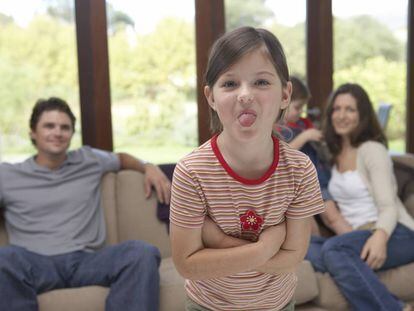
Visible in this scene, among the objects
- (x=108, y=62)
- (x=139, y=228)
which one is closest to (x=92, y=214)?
(x=139, y=228)

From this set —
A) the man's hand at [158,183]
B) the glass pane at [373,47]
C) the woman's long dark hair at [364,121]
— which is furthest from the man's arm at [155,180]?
the glass pane at [373,47]

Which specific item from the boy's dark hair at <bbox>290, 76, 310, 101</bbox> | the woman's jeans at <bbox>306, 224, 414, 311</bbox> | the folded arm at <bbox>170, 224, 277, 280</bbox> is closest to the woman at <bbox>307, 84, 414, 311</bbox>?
the woman's jeans at <bbox>306, 224, 414, 311</bbox>

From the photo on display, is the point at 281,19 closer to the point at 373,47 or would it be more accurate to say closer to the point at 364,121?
the point at 373,47

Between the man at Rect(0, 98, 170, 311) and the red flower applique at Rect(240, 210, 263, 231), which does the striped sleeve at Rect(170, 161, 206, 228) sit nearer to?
the red flower applique at Rect(240, 210, 263, 231)

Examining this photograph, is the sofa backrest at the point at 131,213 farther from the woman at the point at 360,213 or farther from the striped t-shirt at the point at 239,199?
the striped t-shirt at the point at 239,199

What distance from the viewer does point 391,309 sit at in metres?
2.29

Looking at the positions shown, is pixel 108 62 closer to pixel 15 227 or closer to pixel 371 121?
pixel 15 227

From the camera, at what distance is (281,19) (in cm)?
352

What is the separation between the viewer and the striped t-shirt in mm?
1021

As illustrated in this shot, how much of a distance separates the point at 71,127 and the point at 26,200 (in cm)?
45

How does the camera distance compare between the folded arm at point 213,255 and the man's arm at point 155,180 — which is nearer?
the folded arm at point 213,255

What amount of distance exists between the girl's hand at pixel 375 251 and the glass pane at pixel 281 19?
1.58m

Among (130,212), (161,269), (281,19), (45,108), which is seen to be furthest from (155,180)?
(281,19)

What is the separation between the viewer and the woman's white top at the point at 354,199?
268cm
